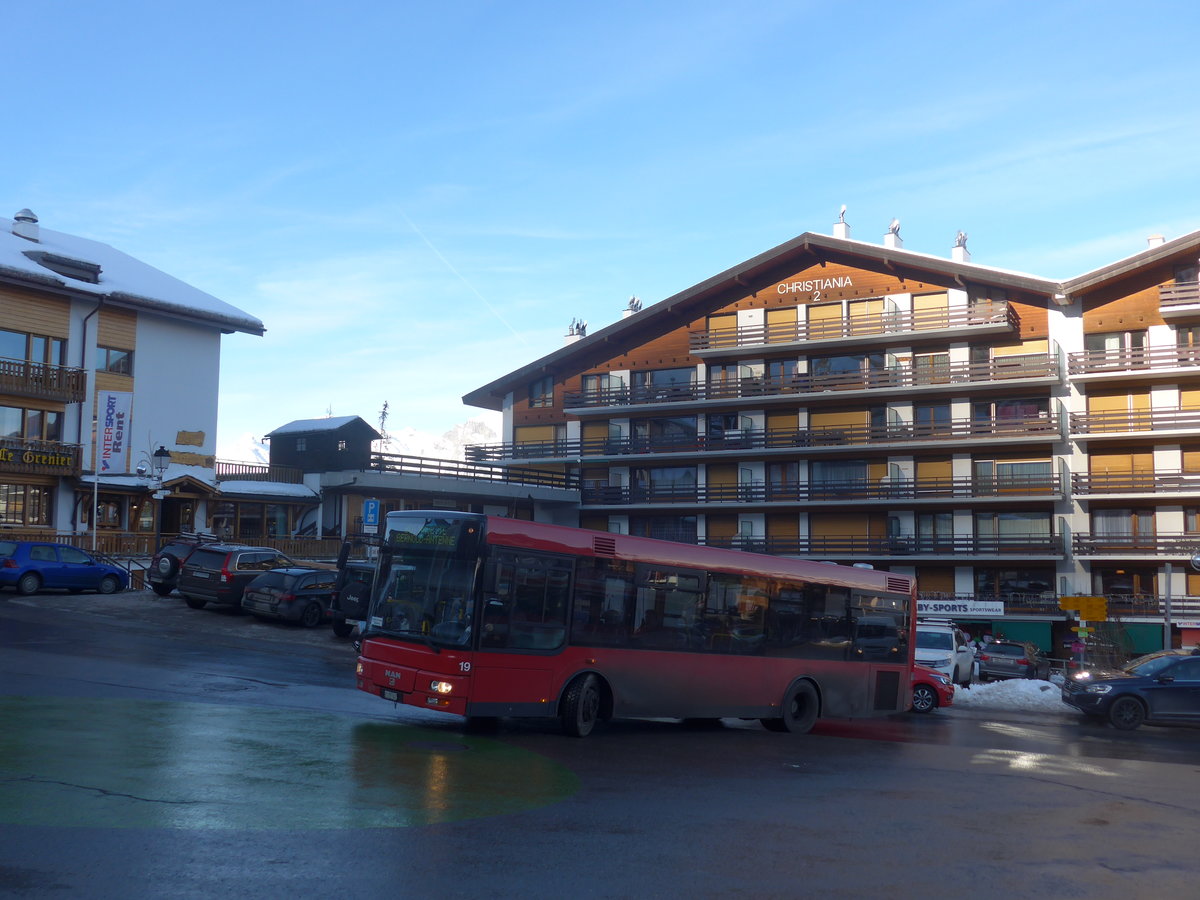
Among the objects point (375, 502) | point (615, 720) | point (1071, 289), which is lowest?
point (615, 720)

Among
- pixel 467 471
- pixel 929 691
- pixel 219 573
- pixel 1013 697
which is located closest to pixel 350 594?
pixel 219 573

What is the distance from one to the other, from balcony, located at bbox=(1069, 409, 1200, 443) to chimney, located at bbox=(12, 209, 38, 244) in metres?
44.0

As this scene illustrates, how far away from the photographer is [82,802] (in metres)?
8.89

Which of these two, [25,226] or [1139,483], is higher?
[25,226]

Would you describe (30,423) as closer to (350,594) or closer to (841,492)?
(350,594)

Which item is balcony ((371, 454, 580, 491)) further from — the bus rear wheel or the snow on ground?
the bus rear wheel

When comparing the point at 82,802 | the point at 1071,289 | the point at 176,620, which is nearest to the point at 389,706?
the point at 82,802

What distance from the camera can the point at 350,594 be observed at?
2669 cm

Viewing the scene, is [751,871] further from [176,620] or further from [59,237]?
[59,237]

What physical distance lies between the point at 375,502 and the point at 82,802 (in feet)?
52.2

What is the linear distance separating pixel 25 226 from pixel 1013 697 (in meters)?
41.6

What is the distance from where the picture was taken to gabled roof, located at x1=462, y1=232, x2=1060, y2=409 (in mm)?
47188

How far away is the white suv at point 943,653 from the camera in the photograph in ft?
92.8

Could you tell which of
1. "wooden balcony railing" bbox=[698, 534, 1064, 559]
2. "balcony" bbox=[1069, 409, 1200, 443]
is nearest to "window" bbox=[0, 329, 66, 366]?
"wooden balcony railing" bbox=[698, 534, 1064, 559]
